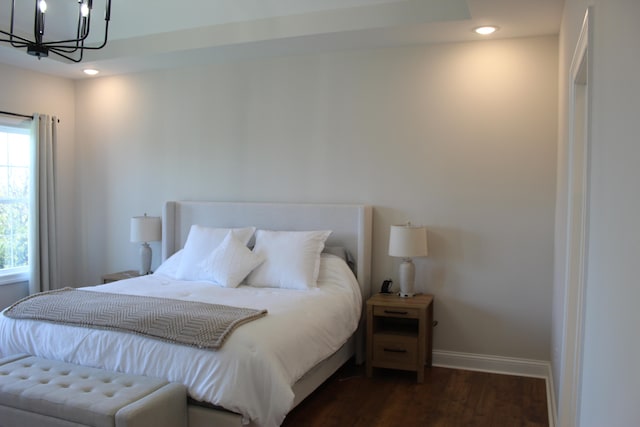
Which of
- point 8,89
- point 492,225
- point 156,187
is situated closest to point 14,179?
point 8,89

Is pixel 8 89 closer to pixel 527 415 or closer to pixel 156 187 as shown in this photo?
pixel 156 187

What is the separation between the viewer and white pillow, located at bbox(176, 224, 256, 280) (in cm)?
424

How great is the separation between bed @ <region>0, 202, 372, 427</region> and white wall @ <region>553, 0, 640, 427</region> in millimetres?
1461

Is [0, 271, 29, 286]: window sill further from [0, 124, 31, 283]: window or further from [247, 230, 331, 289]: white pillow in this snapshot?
[247, 230, 331, 289]: white pillow

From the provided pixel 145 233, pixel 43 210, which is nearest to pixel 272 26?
pixel 145 233

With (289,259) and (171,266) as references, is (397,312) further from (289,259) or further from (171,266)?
(171,266)

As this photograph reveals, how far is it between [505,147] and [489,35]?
81cm

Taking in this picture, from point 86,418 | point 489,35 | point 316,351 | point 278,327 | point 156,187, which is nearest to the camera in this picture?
point 86,418

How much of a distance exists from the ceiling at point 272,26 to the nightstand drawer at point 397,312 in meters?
1.98

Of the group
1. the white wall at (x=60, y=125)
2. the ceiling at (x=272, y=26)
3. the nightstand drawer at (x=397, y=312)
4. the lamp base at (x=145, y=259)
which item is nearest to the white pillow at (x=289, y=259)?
the nightstand drawer at (x=397, y=312)

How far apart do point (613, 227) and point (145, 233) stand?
4.35 meters

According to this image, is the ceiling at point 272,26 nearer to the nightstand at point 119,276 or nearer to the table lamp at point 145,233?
the table lamp at point 145,233

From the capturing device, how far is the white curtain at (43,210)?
507cm

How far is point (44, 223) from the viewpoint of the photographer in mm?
5129
